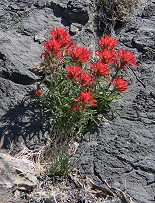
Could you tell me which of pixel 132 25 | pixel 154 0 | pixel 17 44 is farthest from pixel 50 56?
pixel 154 0

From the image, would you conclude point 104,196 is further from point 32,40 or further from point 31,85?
point 32,40

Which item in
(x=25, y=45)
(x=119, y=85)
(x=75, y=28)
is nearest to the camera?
(x=119, y=85)

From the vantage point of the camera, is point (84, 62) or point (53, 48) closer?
point (53, 48)

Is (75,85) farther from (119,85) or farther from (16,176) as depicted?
(16,176)

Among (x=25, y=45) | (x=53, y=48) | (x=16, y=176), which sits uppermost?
(x=53, y=48)

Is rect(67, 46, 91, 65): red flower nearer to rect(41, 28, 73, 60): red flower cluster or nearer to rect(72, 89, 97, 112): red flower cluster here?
rect(41, 28, 73, 60): red flower cluster

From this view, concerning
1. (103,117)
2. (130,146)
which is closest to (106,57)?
(103,117)

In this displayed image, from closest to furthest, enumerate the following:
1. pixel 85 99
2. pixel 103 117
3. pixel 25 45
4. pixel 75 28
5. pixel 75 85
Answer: pixel 85 99 → pixel 75 85 → pixel 103 117 → pixel 25 45 → pixel 75 28

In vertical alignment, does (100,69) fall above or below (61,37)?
below
